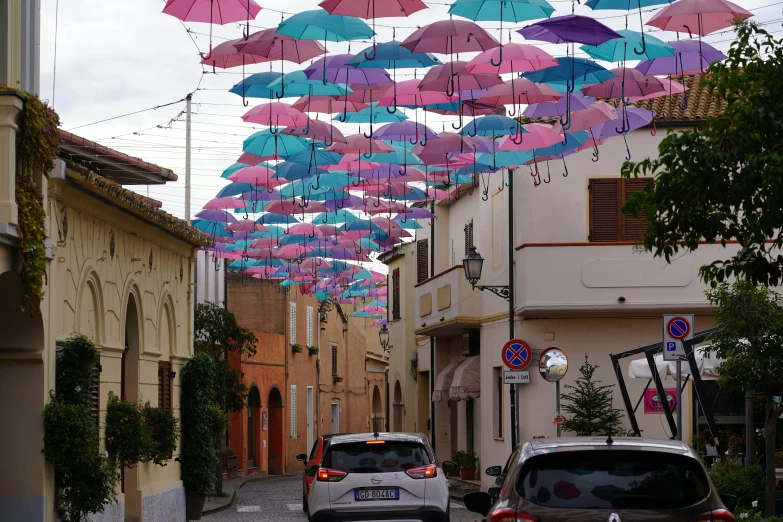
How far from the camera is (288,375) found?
52250 millimetres

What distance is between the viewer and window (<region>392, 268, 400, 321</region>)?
160 ft

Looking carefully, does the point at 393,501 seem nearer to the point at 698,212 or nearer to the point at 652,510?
the point at 698,212

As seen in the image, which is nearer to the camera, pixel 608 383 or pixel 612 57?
pixel 612 57

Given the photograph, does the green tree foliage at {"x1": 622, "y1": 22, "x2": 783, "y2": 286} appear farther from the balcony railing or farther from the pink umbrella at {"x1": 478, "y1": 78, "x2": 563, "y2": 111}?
the balcony railing

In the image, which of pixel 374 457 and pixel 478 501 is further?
pixel 374 457

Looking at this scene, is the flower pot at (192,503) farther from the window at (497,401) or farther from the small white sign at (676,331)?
the window at (497,401)

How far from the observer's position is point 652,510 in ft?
25.1

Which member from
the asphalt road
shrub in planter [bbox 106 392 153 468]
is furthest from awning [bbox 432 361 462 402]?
shrub in planter [bbox 106 392 153 468]

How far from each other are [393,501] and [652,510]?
9.08 metres

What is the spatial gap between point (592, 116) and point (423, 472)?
5.43 metres

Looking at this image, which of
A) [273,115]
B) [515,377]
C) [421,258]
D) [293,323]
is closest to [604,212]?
[515,377]

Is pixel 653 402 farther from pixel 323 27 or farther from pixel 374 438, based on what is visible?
pixel 323 27

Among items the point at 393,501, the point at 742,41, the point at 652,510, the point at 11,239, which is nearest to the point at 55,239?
the point at 11,239

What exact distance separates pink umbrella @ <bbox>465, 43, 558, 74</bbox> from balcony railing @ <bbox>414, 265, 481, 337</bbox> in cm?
1719
